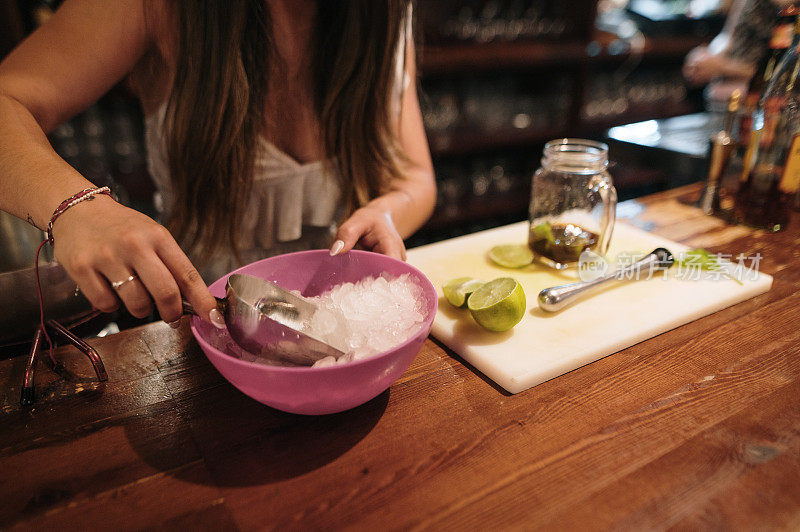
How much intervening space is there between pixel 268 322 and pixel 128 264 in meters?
0.19

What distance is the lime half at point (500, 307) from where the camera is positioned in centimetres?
87

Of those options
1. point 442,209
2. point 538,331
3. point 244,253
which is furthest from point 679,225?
point 442,209

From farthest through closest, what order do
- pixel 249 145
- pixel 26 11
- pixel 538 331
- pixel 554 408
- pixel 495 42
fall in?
pixel 495 42 → pixel 26 11 → pixel 249 145 → pixel 538 331 → pixel 554 408

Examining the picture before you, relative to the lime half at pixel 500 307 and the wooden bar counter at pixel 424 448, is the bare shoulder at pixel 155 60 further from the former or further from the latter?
the lime half at pixel 500 307

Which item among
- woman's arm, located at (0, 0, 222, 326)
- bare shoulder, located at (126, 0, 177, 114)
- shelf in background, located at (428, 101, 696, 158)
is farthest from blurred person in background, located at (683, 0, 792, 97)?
woman's arm, located at (0, 0, 222, 326)

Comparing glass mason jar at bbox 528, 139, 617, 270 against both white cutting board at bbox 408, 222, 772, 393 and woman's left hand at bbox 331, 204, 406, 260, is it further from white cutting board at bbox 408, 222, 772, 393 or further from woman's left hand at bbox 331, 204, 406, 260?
woman's left hand at bbox 331, 204, 406, 260

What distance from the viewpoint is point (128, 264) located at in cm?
67

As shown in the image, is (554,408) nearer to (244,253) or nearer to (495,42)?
(244,253)

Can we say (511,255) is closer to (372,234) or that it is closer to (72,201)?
(372,234)

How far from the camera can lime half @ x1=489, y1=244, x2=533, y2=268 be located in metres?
1.20

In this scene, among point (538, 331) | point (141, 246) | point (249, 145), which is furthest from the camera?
point (249, 145)

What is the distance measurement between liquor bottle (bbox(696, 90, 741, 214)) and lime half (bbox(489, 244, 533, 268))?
749 mm

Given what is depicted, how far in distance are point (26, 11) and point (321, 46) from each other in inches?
57.9

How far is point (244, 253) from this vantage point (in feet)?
4.77
